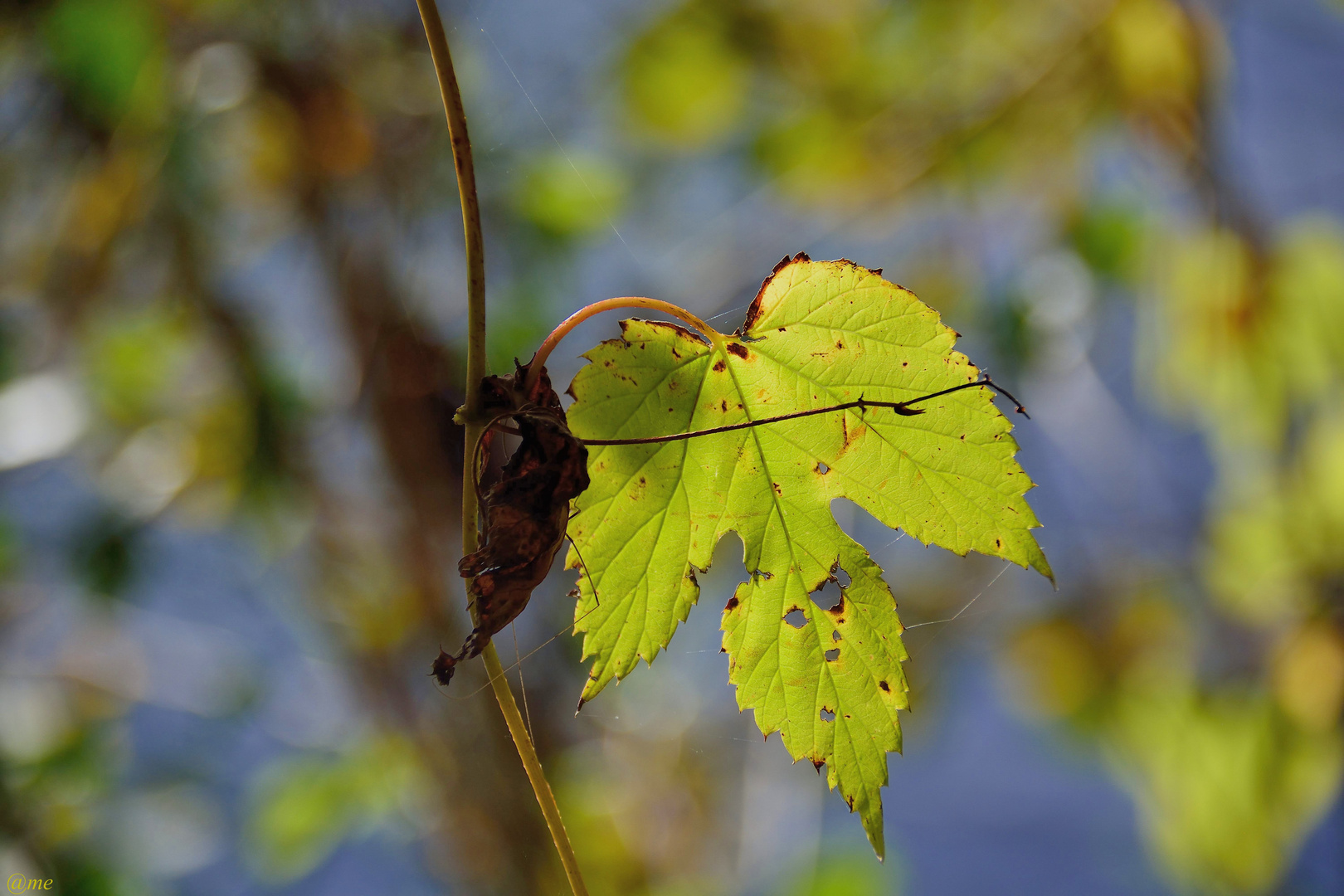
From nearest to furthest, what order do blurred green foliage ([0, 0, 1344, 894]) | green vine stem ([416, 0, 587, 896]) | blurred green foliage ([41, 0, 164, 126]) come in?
green vine stem ([416, 0, 587, 896])
blurred green foliage ([41, 0, 164, 126])
blurred green foliage ([0, 0, 1344, 894])

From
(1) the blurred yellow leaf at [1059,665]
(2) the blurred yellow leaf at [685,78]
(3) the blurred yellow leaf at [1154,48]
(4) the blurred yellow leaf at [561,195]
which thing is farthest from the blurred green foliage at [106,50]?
(1) the blurred yellow leaf at [1059,665]

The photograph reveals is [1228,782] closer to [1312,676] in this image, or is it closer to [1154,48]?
[1312,676]

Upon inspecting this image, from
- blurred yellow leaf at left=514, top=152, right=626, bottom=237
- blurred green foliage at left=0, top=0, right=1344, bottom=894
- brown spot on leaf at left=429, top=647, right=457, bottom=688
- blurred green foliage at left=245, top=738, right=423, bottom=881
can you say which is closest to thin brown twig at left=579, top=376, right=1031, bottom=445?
brown spot on leaf at left=429, top=647, right=457, bottom=688

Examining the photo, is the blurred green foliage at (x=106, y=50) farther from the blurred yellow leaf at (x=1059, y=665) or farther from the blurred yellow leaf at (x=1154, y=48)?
the blurred yellow leaf at (x=1059, y=665)

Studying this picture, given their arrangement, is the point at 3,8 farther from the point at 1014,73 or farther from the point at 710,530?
the point at 1014,73

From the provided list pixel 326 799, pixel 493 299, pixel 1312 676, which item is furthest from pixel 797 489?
pixel 1312 676

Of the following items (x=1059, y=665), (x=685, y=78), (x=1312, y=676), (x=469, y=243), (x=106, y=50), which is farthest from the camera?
(x=1059, y=665)

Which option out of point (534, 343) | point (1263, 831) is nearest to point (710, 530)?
point (534, 343)

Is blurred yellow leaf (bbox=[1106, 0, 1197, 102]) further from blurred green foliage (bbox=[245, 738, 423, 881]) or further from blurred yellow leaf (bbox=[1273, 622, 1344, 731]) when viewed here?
blurred green foliage (bbox=[245, 738, 423, 881])
